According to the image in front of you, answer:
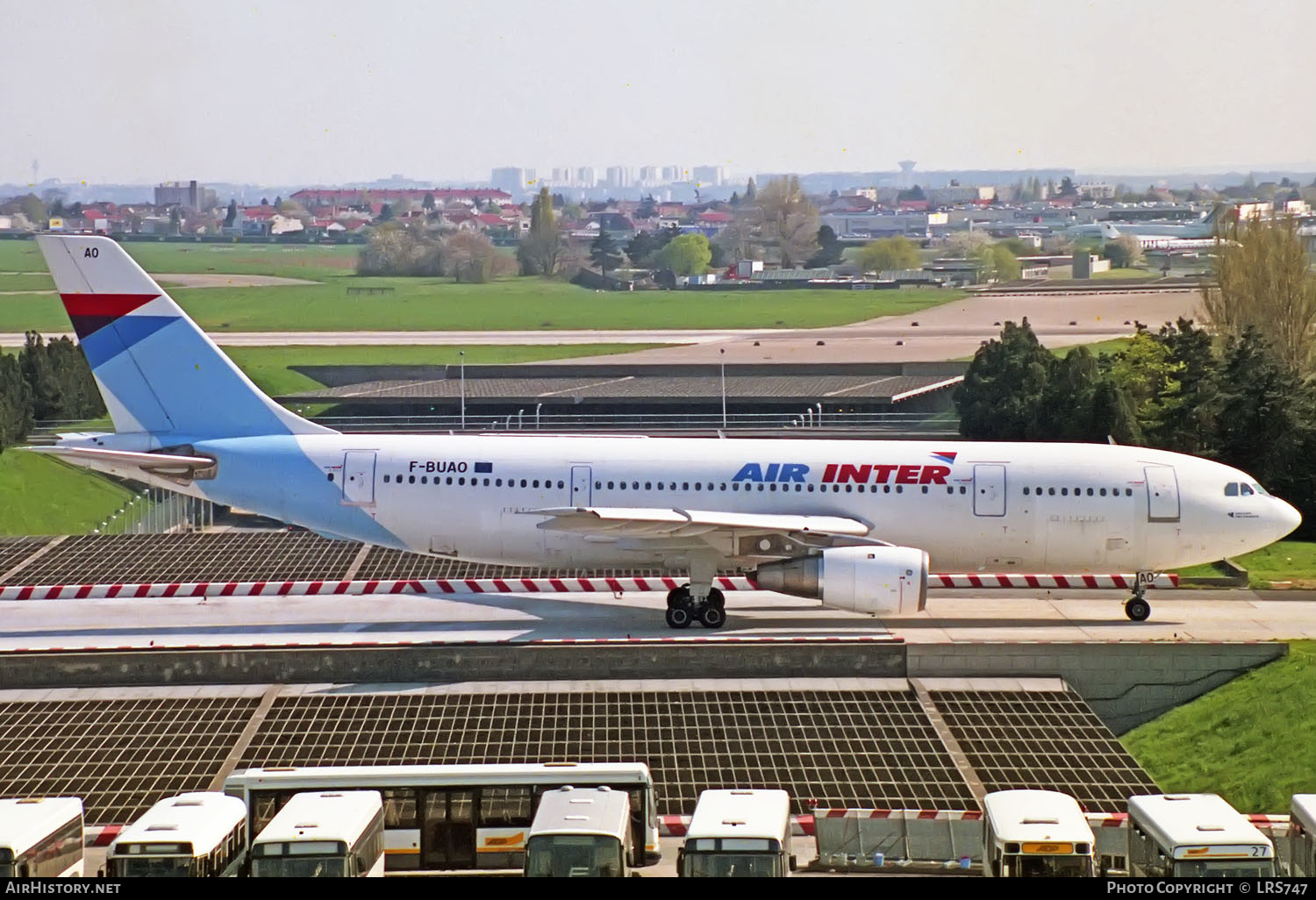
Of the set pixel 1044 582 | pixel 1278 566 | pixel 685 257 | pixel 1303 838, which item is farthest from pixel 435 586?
pixel 685 257

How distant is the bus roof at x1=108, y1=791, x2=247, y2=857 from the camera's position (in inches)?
612

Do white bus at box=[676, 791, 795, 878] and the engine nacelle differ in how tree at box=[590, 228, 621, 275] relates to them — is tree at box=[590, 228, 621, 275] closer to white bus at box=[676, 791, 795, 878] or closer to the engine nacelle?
the engine nacelle

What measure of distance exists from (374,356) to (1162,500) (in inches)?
2757

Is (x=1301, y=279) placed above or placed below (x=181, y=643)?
above

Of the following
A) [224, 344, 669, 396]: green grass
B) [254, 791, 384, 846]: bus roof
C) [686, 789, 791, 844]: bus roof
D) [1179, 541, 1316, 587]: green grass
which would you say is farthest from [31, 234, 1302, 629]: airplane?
[224, 344, 669, 396]: green grass

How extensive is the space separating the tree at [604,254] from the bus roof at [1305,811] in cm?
13083

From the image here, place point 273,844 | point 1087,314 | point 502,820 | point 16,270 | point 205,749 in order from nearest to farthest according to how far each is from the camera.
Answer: point 273,844
point 502,820
point 205,749
point 1087,314
point 16,270

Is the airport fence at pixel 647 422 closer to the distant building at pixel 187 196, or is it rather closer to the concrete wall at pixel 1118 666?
the concrete wall at pixel 1118 666

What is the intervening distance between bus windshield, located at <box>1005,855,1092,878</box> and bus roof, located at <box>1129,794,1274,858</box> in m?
0.82
